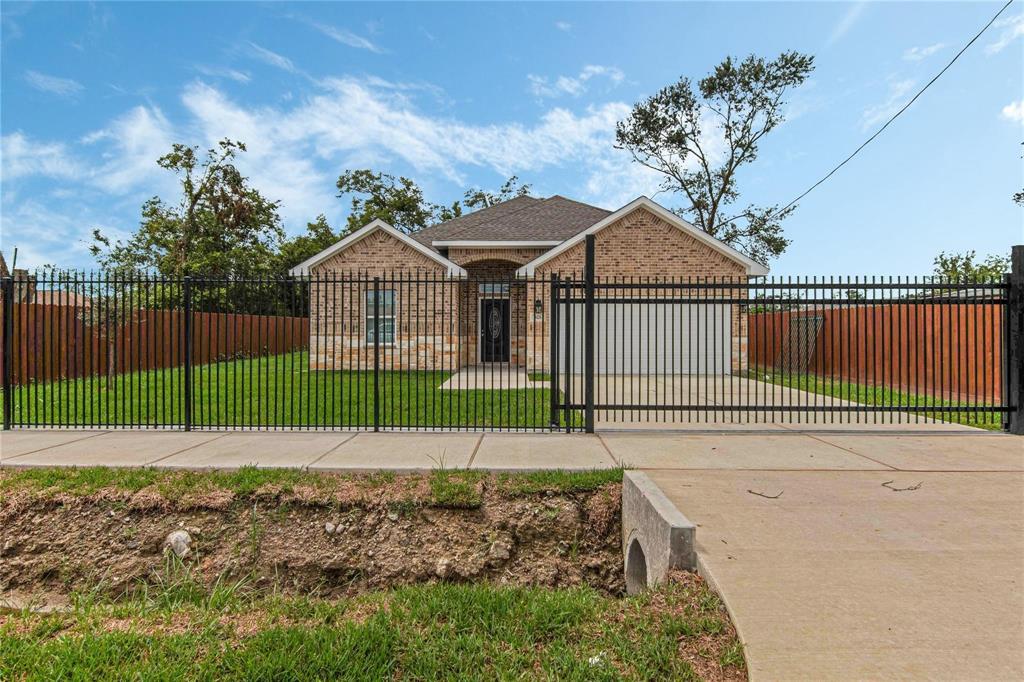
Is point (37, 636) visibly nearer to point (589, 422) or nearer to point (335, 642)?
point (335, 642)

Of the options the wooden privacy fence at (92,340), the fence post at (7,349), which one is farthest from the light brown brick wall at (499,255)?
the fence post at (7,349)

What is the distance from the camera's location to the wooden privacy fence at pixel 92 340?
767 centimetres

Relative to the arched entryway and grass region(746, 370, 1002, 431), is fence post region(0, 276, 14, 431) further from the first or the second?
the arched entryway

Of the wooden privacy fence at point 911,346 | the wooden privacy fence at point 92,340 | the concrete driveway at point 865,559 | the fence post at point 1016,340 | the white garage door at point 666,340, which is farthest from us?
the white garage door at point 666,340

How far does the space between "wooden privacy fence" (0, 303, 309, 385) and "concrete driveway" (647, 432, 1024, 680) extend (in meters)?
4.62

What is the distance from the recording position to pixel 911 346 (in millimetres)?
13844

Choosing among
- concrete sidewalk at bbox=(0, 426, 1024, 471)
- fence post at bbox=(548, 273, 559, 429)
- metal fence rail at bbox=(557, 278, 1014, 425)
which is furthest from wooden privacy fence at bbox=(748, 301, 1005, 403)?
fence post at bbox=(548, 273, 559, 429)

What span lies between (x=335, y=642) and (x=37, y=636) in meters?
1.93

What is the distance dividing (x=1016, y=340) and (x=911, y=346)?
7659 millimetres

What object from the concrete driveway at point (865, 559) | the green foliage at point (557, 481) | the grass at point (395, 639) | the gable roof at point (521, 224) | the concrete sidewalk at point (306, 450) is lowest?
the grass at point (395, 639)

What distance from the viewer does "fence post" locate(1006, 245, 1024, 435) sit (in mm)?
7102

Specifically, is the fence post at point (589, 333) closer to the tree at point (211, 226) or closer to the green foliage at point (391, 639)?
the green foliage at point (391, 639)

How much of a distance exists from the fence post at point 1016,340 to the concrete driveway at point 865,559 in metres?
1.88

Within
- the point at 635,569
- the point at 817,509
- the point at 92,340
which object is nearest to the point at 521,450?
the point at 635,569
